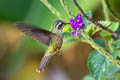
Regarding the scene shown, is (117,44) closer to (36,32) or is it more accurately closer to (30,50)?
(36,32)

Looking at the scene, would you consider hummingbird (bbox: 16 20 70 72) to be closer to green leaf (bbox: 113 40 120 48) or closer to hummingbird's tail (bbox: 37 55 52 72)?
hummingbird's tail (bbox: 37 55 52 72)

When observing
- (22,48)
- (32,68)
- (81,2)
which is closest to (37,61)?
(32,68)

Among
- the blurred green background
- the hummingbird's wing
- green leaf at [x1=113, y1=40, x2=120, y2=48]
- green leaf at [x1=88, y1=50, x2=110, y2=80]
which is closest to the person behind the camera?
the hummingbird's wing

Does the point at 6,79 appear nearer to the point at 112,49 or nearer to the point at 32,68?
the point at 32,68

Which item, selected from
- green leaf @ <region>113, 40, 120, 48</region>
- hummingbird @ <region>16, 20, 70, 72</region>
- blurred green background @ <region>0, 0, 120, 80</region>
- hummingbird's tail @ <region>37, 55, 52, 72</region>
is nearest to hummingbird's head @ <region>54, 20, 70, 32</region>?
hummingbird @ <region>16, 20, 70, 72</region>

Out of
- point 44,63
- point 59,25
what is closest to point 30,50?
point 44,63

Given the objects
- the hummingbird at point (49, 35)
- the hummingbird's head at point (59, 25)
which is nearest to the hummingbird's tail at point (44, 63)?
the hummingbird at point (49, 35)
